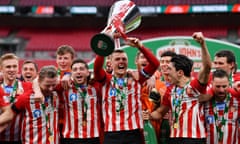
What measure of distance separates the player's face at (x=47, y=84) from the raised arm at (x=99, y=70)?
0.39 m

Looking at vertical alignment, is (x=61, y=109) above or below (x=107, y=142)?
above

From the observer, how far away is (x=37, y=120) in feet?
15.5

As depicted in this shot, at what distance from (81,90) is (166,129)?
3.79ft

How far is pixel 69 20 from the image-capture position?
20.2 m

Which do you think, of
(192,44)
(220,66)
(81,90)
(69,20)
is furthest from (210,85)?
(69,20)

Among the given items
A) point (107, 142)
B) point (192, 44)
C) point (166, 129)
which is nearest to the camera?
point (107, 142)

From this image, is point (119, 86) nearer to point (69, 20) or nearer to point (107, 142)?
point (107, 142)

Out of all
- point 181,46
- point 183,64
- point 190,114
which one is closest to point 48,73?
point 183,64

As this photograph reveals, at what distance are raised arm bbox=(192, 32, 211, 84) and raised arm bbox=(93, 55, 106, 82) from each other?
945 mm

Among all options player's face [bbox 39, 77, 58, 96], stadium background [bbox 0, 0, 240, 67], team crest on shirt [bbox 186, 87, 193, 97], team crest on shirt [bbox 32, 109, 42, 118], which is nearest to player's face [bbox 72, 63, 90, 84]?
player's face [bbox 39, 77, 58, 96]

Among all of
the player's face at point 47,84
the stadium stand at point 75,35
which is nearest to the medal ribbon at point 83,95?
the player's face at point 47,84

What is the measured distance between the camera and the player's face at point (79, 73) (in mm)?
4738

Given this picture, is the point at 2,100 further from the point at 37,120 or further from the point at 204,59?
the point at 204,59

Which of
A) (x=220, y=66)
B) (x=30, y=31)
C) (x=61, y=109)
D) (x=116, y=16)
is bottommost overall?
(x=61, y=109)
